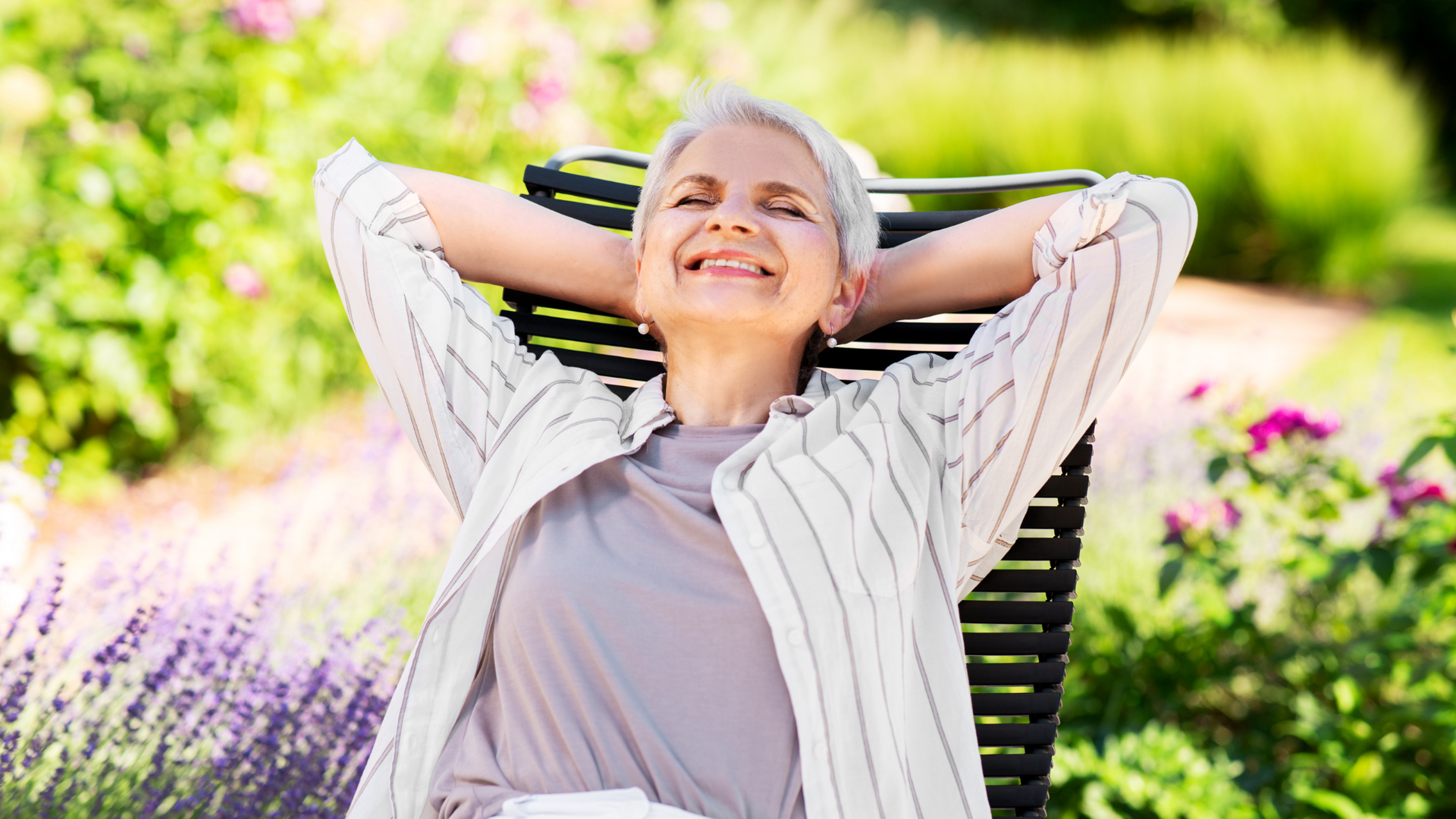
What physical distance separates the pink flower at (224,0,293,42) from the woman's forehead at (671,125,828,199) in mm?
2929

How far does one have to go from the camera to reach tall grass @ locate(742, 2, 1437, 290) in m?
8.59

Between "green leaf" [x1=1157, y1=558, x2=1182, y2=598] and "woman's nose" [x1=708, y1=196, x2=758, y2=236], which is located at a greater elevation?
"woman's nose" [x1=708, y1=196, x2=758, y2=236]

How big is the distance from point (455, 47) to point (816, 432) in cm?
366

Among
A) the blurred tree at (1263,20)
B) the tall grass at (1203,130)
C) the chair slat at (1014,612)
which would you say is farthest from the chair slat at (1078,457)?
the blurred tree at (1263,20)

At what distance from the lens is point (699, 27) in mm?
6641

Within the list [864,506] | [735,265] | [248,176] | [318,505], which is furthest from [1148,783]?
[248,176]

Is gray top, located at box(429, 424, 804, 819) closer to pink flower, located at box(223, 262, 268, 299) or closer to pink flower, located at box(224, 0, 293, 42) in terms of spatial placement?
pink flower, located at box(223, 262, 268, 299)

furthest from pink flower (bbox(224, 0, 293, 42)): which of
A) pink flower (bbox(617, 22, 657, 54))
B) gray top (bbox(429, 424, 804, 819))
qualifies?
gray top (bbox(429, 424, 804, 819))

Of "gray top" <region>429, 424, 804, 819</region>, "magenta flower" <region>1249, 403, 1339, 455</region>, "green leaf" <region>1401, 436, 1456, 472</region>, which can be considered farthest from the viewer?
"magenta flower" <region>1249, 403, 1339, 455</region>

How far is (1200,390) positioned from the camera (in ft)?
9.62

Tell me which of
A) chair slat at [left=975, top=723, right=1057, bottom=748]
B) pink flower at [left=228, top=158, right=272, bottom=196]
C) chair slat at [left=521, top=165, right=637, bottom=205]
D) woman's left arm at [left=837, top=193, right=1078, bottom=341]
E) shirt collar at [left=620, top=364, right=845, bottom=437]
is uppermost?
pink flower at [left=228, top=158, right=272, bottom=196]

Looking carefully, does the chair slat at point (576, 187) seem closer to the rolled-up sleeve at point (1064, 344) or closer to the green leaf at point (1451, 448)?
the rolled-up sleeve at point (1064, 344)

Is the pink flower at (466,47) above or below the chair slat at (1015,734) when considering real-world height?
above

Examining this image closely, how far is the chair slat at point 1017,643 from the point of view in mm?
1984
